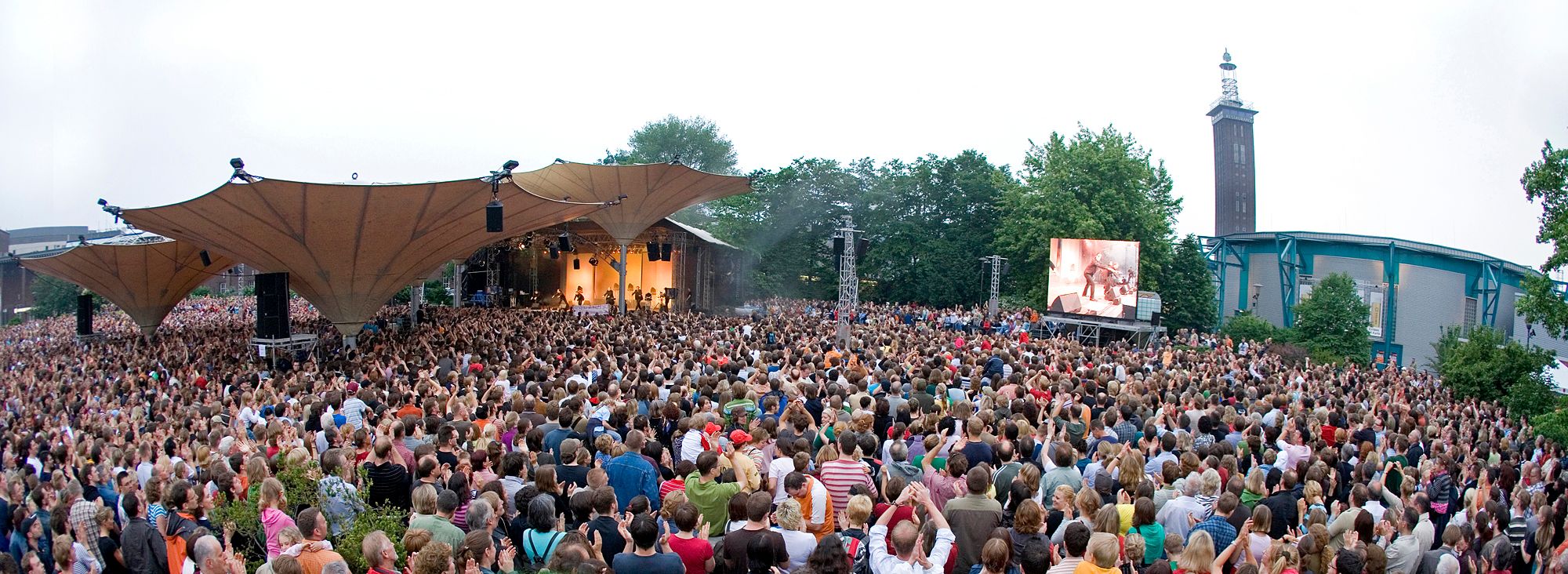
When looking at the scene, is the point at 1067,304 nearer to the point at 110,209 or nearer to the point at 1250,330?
the point at 1250,330

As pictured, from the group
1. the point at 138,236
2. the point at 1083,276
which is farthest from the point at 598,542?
the point at 138,236

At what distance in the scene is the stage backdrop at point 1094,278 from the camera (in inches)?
964

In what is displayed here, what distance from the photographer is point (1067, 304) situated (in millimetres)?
25547

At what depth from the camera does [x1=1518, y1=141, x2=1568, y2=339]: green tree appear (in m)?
11.2

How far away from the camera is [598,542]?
4098 millimetres

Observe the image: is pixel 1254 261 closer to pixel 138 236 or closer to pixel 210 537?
pixel 210 537

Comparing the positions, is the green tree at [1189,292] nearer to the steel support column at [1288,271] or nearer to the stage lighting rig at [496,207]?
the steel support column at [1288,271]

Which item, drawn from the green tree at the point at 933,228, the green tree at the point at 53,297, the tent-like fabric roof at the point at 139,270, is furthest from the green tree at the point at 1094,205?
the green tree at the point at 53,297

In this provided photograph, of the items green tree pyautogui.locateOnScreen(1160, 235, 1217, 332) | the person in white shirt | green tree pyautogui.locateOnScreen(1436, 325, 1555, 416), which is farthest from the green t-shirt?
green tree pyautogui.locateOnScreen(1160, 235, 1217, 332)

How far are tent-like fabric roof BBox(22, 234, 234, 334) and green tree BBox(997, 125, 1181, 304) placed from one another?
2554 centimetres

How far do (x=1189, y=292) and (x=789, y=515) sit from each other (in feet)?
103

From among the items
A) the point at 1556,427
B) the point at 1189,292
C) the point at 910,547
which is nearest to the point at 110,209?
the point at 910,547

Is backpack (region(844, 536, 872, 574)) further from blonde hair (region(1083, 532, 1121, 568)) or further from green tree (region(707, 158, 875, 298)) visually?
A: green tree (region(707, 158, 875, 298))

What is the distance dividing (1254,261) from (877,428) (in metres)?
31.0
